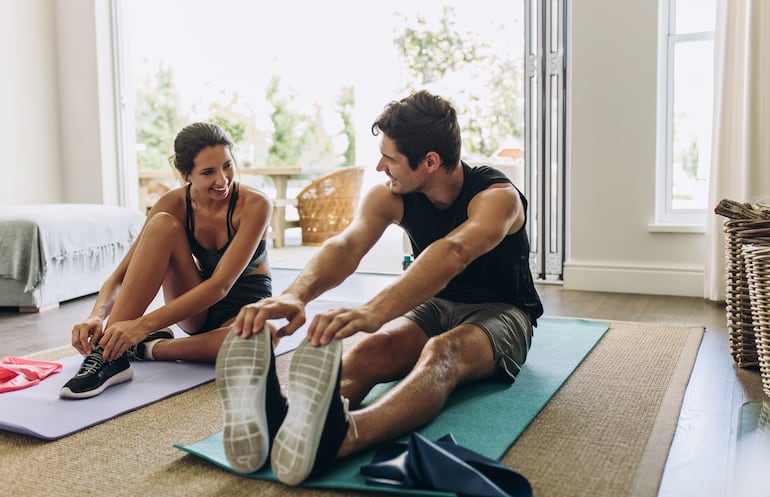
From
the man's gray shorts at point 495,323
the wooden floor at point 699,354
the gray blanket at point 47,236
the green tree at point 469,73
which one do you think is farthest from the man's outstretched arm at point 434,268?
the green tree at point 469,73

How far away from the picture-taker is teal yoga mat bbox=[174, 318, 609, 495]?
137 centimetres

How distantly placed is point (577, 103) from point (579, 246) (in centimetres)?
75

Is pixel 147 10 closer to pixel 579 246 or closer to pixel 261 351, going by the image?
pixel 579 246

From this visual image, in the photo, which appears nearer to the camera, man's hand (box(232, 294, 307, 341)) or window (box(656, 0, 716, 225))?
man's hand (box(232, 294, 307, 341))

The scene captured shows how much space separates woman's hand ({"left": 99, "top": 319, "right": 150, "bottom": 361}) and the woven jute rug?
20 cm

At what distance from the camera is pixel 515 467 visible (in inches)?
55.8

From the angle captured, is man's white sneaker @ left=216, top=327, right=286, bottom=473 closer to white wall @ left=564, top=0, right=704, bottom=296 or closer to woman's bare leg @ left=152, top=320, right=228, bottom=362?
woman's bare leg @ left=152, top=320, right=228, bottom=362

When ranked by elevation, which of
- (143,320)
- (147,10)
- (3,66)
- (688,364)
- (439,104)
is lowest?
(688,364)

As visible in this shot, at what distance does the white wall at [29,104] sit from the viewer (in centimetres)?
493

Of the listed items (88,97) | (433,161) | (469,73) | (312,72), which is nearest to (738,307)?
(433,161)

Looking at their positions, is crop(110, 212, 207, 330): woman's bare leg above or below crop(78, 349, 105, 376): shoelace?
above

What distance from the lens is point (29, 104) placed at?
5105 millimetres

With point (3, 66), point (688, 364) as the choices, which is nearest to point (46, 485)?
point (688, 364)

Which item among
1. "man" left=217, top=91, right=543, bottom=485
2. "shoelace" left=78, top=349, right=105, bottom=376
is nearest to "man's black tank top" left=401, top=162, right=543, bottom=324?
"man" left=217, top=91, right=543, bottom=485
